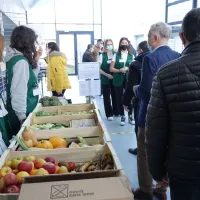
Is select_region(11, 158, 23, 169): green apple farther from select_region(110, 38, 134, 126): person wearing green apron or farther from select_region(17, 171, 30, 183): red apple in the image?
select_region(110, 38, 134, 126): person wearing green apron

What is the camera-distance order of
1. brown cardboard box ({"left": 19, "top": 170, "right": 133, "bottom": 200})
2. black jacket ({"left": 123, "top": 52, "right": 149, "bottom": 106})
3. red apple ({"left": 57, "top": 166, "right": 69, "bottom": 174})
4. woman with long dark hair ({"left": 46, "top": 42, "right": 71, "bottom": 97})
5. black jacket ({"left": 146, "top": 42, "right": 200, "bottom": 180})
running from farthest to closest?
woman with long dark hair ({"left": 46, "top": 42, "right": 71, "bottom": 97}), black jacket ({"left": 123, "top": 52, "right": 149, "bottom": 106}), red apple ({"left": 57, "top": 166, "right": 69, "bottom": 174}), black jacket ({"left": 146, "top": 42, "right": 200, "bottom": 180}), brown cardboard box ({"left": 19, "top": 170, "right": 133, "bottom": 200})

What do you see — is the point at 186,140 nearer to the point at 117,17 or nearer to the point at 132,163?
the point at 132,163

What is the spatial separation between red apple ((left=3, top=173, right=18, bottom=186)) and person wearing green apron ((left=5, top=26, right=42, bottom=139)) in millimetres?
957

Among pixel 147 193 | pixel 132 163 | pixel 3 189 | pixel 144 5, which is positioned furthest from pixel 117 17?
pixel 3 189

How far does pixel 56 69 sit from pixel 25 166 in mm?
3567

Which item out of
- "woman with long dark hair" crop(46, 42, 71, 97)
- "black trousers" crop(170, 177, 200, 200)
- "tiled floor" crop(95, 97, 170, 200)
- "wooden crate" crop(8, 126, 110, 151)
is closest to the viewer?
"black trousers" crop(170, 177, 200, 200)

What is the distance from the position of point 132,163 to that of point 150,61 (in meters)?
1.59

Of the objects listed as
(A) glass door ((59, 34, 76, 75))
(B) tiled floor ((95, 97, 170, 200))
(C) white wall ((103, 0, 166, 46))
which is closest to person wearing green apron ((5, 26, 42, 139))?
(B) tiled floor ((95, 97, 170, 200))

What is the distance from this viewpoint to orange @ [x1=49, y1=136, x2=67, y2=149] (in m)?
1.82

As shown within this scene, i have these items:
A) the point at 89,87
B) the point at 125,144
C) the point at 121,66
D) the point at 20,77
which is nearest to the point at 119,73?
the point at 121,66

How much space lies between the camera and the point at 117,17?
36.0 ft

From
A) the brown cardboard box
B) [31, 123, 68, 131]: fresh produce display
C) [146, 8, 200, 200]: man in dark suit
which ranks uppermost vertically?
[146, 8, 200, 200]: man in dark suit

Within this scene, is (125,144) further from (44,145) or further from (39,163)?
(39,163)

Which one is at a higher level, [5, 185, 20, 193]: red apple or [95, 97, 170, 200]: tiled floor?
[5, 185, 20, 193]: red apple
